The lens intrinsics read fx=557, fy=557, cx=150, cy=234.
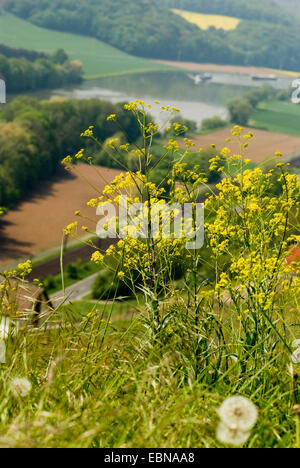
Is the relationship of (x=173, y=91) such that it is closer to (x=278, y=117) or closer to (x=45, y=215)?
(x=278, y=117)

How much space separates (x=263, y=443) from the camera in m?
2.86

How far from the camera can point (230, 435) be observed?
2684mm

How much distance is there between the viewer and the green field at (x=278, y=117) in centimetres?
11550

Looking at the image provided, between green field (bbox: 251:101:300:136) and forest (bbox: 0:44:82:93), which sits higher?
forest (bbox: 0:44:82:93)

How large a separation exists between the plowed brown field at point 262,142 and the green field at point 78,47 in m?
49.4

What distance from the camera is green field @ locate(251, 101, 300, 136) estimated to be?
115500mm

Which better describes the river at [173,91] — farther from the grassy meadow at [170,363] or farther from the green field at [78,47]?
the grassy meadow at [170,363]

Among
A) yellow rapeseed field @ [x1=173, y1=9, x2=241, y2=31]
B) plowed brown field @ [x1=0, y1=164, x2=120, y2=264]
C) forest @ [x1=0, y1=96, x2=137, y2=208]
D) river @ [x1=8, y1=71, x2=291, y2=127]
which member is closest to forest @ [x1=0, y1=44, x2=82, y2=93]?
river @ [x1=8, y1=71, x2=291, y2=127]

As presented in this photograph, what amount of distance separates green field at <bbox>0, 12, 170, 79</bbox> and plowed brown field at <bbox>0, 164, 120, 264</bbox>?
65.6 meters

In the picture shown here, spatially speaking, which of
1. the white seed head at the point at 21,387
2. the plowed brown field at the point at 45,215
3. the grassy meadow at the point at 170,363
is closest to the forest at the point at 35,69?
the plowed brown field at the point at 45,215

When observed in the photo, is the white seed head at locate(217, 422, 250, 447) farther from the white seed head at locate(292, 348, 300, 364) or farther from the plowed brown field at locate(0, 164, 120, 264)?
the plowed brown field at locate(0, 164, 120, 264)

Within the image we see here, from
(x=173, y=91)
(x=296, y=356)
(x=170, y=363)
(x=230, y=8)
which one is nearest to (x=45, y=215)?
(x=170, y=363)

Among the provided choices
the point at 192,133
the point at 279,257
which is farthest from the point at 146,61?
the point at 279,257

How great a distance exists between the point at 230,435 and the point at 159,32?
17170 centimetres
